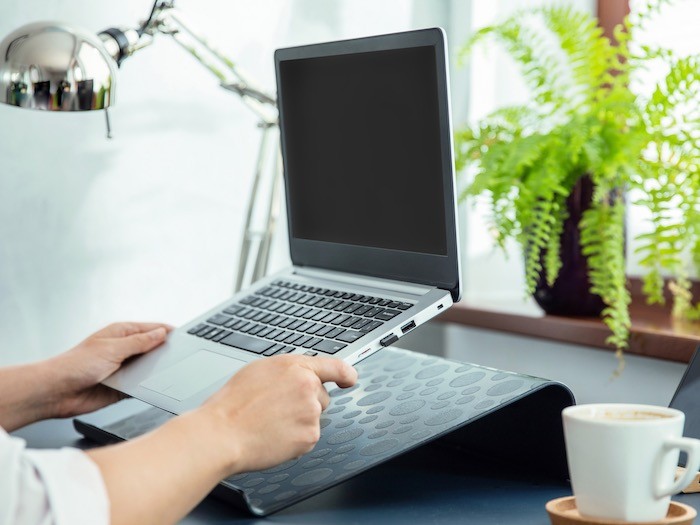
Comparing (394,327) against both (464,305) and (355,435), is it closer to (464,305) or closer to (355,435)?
(355,435)

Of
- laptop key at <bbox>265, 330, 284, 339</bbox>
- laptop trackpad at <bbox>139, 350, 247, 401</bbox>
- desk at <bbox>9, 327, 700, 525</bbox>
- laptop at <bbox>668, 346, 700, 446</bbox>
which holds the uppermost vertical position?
laptop key at <bbox>265, 330, 284, 339</bbox>

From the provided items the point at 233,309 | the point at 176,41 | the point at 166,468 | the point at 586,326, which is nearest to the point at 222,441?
the point at 166,468

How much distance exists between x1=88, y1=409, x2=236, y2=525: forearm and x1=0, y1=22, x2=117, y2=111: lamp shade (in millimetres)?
468

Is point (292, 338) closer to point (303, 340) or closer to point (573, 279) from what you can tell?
point (303, 340)

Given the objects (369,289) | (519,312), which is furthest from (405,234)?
(519,312)

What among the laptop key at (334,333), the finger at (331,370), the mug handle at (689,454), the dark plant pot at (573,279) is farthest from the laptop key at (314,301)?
the dark plant pot at (573,279)

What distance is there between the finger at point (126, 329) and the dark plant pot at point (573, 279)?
0.64 metres

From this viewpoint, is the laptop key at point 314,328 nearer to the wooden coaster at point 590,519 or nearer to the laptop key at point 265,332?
the laptop key at point 265,332

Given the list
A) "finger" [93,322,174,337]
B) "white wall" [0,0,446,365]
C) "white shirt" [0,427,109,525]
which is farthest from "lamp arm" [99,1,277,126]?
"white shirt" [0,427,109,525]

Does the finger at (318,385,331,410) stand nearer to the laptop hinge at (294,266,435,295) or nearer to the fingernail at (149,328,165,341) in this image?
the laptop hinge at (294,266,435,295)

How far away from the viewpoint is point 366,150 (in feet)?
3.06

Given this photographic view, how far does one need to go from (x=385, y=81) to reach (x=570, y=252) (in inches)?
23.0

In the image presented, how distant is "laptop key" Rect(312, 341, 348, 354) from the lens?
761mm

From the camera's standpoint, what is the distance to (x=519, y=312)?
1506 millimetres
